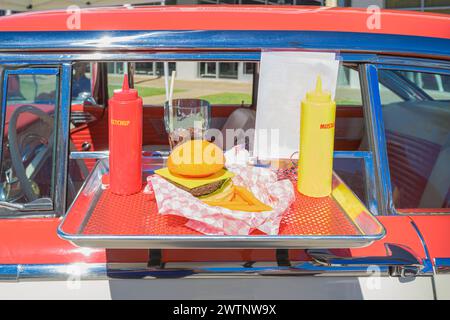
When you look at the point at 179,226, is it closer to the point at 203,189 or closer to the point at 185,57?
the point at 203,189

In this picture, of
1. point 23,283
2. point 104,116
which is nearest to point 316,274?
point 23,283

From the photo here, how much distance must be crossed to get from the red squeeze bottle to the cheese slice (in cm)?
9

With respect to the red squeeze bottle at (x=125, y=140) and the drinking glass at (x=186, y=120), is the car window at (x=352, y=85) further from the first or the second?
the red squeeze bottle at (x=125, y=140)

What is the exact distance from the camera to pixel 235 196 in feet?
4.42

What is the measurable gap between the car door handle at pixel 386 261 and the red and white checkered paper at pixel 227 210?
0.18 meters

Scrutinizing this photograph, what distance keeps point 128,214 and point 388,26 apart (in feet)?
3.31

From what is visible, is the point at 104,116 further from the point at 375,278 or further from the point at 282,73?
the point at 375,278

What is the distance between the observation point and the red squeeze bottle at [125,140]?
133 cm

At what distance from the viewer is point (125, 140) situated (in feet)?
4.42

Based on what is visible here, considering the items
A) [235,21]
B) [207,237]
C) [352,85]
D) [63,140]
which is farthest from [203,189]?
[352,85]

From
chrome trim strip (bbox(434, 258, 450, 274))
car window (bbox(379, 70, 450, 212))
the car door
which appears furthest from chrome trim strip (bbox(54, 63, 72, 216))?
car window (bbox(379, 70, 450, 212))

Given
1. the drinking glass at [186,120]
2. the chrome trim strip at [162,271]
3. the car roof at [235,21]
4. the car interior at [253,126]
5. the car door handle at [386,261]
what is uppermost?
the car roof at [235,21]

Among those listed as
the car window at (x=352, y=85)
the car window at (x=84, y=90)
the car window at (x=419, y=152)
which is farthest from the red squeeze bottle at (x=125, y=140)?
the car window at (x=84, y=90)

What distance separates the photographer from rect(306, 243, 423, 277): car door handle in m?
1.31
